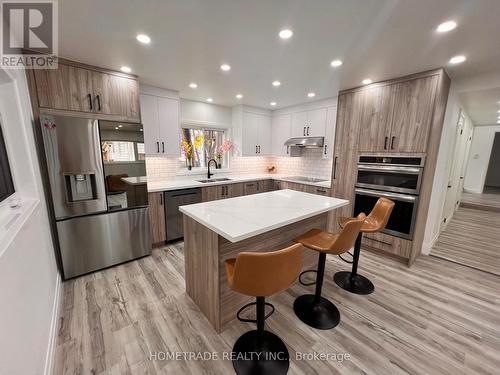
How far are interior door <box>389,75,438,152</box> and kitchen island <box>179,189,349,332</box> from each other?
4.60ft

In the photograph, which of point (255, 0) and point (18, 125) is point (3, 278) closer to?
point (18, 125)

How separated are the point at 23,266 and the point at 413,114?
402 centimetres

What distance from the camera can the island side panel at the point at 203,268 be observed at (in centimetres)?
166

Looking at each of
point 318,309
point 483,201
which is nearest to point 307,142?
point 318,309

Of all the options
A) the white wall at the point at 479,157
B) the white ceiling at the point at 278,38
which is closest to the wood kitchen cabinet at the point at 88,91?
the white ceiling at the point at 278,38

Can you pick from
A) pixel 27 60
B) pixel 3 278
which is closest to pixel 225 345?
pixel 3 278

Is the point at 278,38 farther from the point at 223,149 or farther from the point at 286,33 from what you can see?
the point at 223,149

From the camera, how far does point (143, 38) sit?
1878 mm

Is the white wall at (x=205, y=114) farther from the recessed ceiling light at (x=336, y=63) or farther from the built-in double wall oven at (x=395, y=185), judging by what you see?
the built-in double wall oven at (x=395, y=185)

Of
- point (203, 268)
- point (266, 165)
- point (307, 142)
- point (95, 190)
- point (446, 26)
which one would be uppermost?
point (446, 26)

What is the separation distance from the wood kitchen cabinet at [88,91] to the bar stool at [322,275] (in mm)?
2762

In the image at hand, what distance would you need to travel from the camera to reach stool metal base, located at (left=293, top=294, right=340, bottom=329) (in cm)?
185

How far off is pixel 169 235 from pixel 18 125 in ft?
7.12

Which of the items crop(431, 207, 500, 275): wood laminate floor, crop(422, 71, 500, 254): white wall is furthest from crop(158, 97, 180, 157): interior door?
crop(431, 207, 500, 275): wood laminate floor
